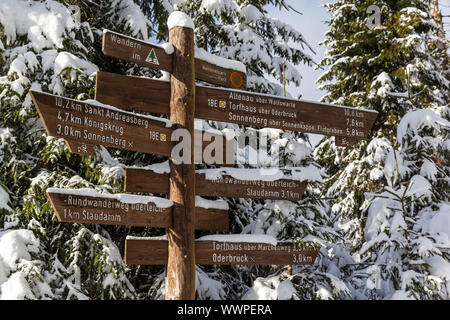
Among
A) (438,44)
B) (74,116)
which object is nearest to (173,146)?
(74,116)

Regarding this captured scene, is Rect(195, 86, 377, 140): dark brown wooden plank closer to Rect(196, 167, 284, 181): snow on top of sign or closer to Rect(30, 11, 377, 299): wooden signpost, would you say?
Rect(30, 11, 377, 299): wooden signpost

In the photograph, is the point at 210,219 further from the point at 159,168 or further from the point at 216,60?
the point at 216,60

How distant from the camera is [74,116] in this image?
4.29m

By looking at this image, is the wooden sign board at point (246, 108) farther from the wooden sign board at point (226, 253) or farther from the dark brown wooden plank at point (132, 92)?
the wooden sign board at point (226, 253)

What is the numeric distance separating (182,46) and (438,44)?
9.76 meters

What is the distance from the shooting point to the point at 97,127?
4.44 m

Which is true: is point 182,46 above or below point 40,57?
below

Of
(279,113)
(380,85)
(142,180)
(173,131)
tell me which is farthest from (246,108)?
(380,85)

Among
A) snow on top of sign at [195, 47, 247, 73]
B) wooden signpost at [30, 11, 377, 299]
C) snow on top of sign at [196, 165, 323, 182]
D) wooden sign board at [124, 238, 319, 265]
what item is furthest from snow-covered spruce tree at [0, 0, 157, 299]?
snow on top of sign at [195, 47, 247, 73]

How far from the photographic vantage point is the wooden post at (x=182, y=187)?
15.5 ft

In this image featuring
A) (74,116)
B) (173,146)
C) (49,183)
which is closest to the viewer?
(74,116)

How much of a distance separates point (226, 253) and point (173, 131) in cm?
150

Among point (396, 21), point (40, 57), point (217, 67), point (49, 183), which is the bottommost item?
point (49, 183)
